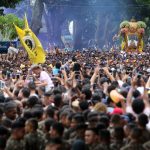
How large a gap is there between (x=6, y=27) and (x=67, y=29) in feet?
134

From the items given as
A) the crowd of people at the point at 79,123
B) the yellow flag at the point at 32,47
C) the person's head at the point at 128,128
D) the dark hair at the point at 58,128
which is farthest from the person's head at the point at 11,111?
the yellow flag at the point at 32,47

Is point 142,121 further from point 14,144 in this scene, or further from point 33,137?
point 14,144

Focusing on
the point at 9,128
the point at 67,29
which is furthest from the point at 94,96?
the point at 67,29

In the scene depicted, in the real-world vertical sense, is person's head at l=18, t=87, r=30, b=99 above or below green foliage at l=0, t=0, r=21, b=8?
below

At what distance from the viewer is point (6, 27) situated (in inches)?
1885

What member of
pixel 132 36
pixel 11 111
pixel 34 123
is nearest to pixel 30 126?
pixel 34 123

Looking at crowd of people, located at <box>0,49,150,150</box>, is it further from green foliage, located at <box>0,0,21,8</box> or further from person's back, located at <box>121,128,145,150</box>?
green foliage, located at <box>0,0,21,8</box>

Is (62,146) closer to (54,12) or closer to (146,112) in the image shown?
(146,112)

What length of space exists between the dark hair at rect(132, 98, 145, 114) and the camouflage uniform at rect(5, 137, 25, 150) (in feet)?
5.79

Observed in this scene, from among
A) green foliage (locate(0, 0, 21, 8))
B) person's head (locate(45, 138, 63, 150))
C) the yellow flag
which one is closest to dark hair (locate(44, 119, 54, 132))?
person's head (locate(45, 138, 63, 150))

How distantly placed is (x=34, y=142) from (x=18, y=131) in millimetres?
246

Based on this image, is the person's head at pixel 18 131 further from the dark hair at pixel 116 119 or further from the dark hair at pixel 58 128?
the dark hair at pixel 116 119

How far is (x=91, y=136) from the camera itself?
30.1 ft

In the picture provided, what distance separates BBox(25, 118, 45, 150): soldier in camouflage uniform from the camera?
9648 mm
